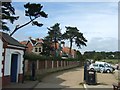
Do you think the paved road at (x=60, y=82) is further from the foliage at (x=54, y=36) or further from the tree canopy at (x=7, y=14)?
the foliage at (x=54, y=36)

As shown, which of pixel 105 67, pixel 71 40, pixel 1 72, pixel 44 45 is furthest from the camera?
pixel 71 40

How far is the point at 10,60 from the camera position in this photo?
20.9 meters

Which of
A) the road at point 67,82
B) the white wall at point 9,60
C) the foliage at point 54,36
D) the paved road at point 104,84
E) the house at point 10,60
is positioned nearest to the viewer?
the house at point 10,60

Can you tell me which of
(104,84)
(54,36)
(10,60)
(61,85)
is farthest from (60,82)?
(54,36)

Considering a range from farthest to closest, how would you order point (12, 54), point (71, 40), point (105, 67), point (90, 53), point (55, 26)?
point (90, 53) → point (71, 40) → point (55, 26) → point (105, 67) → point (12, 54)

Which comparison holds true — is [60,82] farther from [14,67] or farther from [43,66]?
[43,66]

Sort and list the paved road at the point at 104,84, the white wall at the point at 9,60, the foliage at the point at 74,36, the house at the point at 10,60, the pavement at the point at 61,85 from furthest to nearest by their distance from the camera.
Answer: the foliage at the point at 74,36 < the paved road at the point at 104,84 < the pavement at the point at 61,85 < the white wall at the point at 9,60 < the house at the point at 10,60

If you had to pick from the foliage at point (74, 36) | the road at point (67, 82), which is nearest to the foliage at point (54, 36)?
the foliage at point (74, 36)

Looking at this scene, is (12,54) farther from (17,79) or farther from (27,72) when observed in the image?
(27,72)

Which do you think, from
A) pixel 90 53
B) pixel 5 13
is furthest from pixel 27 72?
pixel 90 53

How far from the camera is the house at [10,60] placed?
1911 cm

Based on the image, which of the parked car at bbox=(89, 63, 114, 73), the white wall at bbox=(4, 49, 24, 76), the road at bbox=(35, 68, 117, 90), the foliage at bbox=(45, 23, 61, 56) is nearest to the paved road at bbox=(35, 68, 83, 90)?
the road at bbox=(35, 68, 117, 90)

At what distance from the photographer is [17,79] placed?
22.9 m

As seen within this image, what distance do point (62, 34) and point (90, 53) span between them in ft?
159
